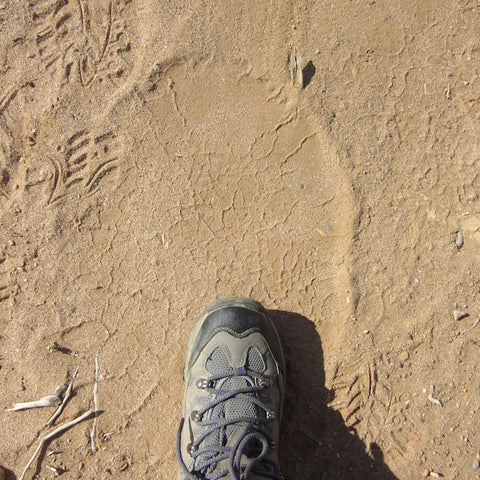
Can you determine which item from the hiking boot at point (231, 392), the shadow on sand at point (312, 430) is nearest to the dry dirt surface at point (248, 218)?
the shadow on sand at point (312, 430)

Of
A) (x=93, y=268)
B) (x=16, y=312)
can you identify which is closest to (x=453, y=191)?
(x=93, y=268)

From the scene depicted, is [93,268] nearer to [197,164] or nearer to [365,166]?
[197,164]

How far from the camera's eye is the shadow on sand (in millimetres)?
2090

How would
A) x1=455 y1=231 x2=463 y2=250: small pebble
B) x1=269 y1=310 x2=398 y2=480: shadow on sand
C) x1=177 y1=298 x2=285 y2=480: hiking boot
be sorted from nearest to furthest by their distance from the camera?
x1=177 y1=298 x2=285 y2=480: hiking boot
x1=269 y1=310 x2=398 y2=480: shadow on sand
x1=455 y1=231 x2=463 y2=250: small pebble

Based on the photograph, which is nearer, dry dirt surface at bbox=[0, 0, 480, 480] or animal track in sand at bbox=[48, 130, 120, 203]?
dry dirt surface at bbox=[0, 0, 480, 480]

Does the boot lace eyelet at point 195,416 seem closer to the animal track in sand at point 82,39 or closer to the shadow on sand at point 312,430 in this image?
the shadow on sand at point 312,430

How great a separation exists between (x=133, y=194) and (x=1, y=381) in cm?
115

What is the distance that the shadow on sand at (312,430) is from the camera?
209 centimetres

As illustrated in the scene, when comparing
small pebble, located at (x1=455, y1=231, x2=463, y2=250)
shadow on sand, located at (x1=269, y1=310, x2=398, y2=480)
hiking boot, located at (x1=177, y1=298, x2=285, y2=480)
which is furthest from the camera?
small pebble, located at (x1=455, y1=231, x2=463, y2=250)

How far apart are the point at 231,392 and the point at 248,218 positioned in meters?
0.85

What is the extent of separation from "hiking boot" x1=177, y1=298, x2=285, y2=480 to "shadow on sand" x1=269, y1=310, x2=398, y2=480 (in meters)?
0.10

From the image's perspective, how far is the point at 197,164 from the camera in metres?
2.26

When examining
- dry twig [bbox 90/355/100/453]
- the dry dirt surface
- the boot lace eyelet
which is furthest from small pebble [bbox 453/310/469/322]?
dry twig [bbox 90/355/100/453]

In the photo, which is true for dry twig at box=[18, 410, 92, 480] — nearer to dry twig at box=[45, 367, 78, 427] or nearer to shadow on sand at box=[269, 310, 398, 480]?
dry twig at box=[45, 367, 78, 427]
